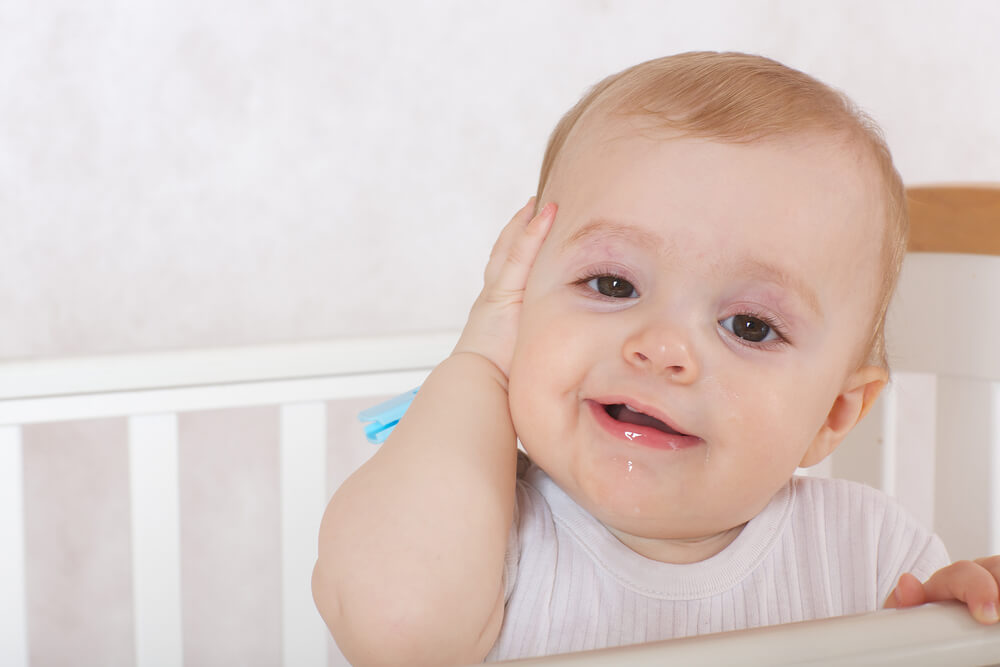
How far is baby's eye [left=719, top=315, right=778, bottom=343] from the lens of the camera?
0.70 meters

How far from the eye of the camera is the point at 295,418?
104 centimetres

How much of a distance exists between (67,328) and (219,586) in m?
0.43

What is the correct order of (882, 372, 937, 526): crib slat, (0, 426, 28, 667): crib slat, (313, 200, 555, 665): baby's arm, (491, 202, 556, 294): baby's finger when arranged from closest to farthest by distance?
1. (313, 200, 555, 665): baby's arm
2. (491, 202, 556, 294): baby's finger
3. (0, 426, 28, 667): crib slat
4. (882, 372, 937, 526): crib slat

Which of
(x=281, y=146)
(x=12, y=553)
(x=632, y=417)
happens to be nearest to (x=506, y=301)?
(x=632, y=417)

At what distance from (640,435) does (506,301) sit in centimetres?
16

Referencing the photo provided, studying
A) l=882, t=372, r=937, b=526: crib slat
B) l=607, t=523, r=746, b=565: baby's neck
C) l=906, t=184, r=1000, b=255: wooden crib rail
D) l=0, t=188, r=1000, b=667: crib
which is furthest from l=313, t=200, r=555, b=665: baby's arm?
l=882, t=372, r=937, b=526: crib slat

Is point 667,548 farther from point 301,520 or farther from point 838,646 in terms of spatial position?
point 301,520

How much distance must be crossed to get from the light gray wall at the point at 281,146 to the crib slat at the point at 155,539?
522mm

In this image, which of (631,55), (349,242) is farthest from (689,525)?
(631,55)

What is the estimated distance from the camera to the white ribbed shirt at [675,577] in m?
0.73

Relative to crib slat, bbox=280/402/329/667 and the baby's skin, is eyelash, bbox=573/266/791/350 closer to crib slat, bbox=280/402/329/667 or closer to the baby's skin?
the baby's skin

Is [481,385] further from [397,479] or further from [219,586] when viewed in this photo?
[219,586]

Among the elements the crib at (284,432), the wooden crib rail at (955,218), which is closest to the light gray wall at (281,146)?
the crib at (284,432)

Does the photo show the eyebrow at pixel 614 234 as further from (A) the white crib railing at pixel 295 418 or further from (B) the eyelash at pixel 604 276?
→ (A) the white crib railing at pixel 295 418
